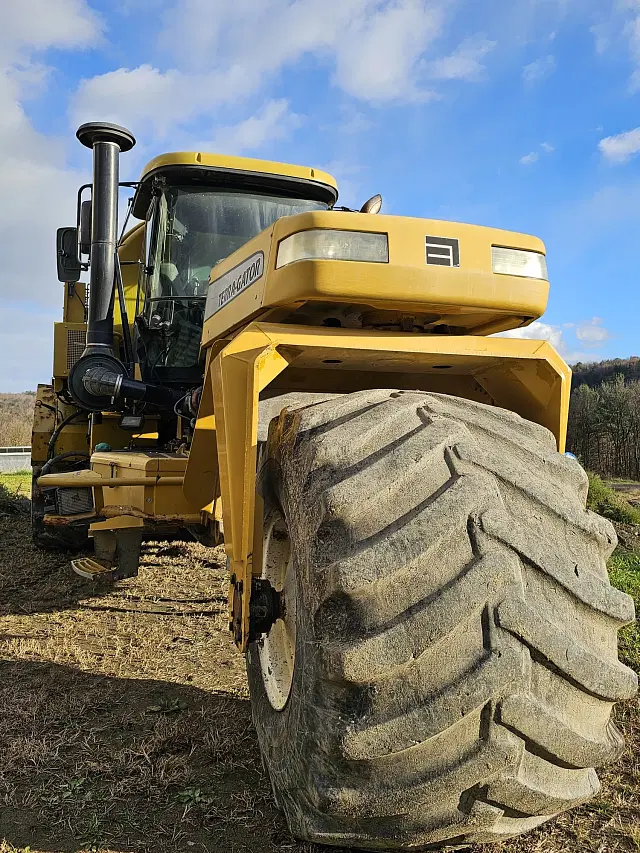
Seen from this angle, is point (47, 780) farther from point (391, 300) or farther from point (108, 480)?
point (391, 300)

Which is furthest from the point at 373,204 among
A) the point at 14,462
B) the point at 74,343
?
the point at 14,462

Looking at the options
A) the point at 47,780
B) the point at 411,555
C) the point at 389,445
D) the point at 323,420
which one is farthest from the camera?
the point at 47,780

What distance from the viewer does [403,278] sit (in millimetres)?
2650

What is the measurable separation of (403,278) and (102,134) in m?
2.72

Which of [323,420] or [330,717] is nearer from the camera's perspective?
[330,717]

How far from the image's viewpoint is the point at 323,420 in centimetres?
219

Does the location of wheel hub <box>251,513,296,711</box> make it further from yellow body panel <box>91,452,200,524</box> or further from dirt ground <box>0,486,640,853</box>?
yellow body panel <box>91,452,200,524</box>

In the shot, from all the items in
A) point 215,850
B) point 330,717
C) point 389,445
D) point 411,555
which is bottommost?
point 215,850

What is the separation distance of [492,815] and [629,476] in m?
44.8

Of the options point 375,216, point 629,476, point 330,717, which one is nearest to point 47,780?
point 330,717

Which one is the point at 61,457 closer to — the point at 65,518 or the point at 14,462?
the point at 65,518

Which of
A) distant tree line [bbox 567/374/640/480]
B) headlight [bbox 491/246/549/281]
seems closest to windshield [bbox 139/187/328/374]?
headlight [bbox 491/246/549/281]

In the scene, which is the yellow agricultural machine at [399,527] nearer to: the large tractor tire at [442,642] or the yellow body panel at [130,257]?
the large tractor tire at [442,642]

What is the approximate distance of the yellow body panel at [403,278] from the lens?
2.58 m
